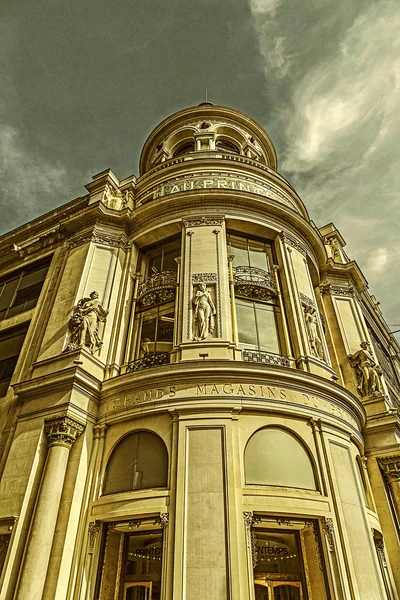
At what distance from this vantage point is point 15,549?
12633mm

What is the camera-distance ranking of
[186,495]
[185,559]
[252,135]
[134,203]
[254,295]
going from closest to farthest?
1. [185,559]
2. [186,495]
3. [254,295]
4. [134,203]
5. [252,135]

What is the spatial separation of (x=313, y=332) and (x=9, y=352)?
586 inches

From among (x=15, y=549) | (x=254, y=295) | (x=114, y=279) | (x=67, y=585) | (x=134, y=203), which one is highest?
(x=134, y=203)

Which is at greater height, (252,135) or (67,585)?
(252,135)

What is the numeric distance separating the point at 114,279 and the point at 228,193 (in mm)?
7017

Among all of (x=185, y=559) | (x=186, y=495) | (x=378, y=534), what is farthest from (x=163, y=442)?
(x=378, y=534)

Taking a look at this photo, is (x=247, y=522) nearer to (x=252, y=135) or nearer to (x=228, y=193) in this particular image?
(x=228, y=193)

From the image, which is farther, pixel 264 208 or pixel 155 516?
pixel 264 208

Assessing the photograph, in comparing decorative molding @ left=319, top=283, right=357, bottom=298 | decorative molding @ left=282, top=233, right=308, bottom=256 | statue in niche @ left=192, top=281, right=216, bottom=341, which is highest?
decorative molding @ left=319, top=283, right=357, bottom=298

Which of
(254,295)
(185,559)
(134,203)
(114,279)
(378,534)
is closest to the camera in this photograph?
(185,559)

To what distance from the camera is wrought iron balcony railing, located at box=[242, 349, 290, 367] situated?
1560 cm

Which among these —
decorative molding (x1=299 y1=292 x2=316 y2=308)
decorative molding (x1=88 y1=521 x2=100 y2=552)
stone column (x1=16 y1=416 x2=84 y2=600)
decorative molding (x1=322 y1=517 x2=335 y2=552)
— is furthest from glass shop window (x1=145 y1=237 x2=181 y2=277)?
decorative molding (x1=322 y1=517 x2=335 y2=552)

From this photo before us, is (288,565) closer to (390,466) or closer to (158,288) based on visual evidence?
(390,466)

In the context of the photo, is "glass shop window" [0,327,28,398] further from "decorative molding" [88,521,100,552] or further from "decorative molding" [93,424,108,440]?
"decorative molding" [88,521,100,552]
